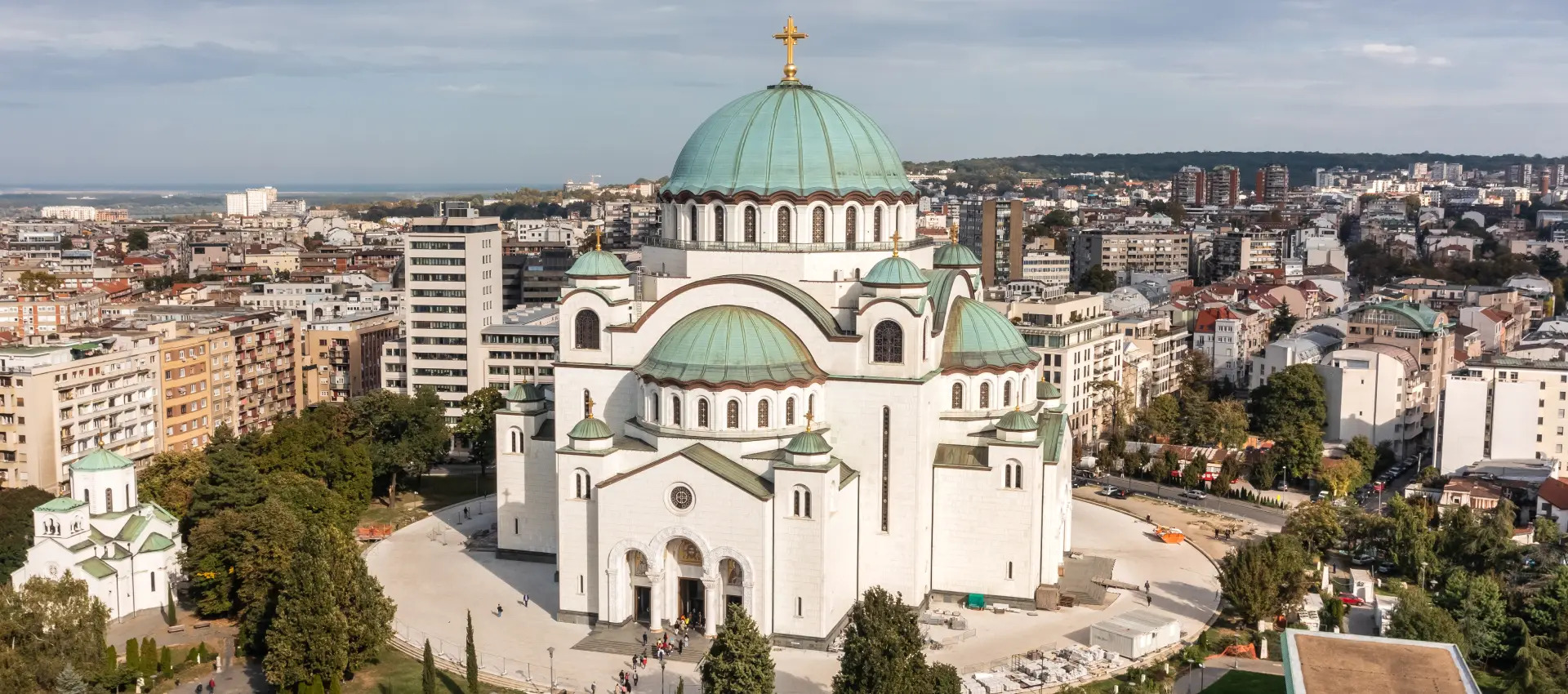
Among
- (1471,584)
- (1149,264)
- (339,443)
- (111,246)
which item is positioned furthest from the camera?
(111,246)

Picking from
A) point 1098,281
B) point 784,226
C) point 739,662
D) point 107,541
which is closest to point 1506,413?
point 784,226

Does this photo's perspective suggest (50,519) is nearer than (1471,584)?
No

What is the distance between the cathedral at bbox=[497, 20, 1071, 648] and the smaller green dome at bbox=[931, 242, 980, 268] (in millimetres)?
2645

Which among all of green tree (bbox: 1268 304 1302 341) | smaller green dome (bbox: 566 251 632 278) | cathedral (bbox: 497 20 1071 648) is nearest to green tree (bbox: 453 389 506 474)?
cathedral (bbox: 497 20 1071 648)

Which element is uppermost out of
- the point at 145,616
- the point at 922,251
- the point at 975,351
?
the point at 922,251

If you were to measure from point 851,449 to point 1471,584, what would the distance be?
16022mm

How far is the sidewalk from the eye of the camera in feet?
106

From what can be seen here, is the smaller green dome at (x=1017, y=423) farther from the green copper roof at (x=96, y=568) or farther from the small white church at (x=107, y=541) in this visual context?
the green copper roof at (x=96, y=568)

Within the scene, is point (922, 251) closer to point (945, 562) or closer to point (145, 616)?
point (945, 562)

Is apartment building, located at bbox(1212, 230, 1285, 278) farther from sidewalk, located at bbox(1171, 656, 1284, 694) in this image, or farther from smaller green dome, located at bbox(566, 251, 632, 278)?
smaller green dome, located at bbox(566, 251, 632, 278)

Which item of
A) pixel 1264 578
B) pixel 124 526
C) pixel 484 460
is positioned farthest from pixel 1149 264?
pixel 124 526

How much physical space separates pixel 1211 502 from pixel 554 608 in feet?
87.6

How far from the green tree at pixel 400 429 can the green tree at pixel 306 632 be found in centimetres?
1866

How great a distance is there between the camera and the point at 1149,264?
122m
